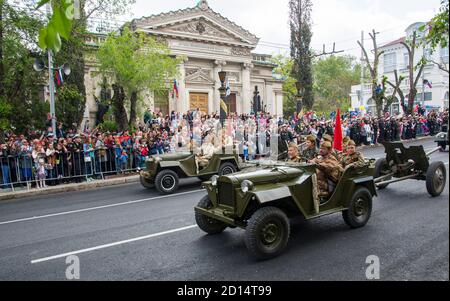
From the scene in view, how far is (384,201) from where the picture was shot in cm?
821

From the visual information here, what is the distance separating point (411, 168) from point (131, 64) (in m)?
14.5

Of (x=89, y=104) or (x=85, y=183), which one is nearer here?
(x=85, y=183)

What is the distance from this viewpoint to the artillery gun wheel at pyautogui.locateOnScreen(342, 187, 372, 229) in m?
6.14

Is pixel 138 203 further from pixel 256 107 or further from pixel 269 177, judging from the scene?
pixel 256 107

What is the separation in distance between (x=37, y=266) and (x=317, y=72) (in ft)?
229

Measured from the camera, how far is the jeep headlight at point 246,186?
5.05 meters

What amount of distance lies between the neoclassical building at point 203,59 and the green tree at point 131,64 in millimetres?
5519

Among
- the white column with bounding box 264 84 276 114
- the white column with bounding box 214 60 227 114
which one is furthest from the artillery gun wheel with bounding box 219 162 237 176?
the white column with bounding box 264 84 276 114

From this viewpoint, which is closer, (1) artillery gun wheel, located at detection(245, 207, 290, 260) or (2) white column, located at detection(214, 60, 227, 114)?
(1) artillery gun wheel, located at detection(245, 207, 290, 260)

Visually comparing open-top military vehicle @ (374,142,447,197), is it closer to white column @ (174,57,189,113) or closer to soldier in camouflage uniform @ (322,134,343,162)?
soldier in camouflage uniform @ (322,134,343,162)

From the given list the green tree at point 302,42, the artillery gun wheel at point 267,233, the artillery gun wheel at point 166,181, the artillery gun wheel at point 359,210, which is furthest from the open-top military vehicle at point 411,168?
the green tree at point 302,42

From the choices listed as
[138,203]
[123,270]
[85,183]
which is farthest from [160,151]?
[123,270]

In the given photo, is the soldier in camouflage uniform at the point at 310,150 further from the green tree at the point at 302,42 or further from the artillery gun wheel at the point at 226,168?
the green tree at the point at 302,42

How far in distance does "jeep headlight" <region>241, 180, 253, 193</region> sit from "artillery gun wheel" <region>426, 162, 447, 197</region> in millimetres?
5264
